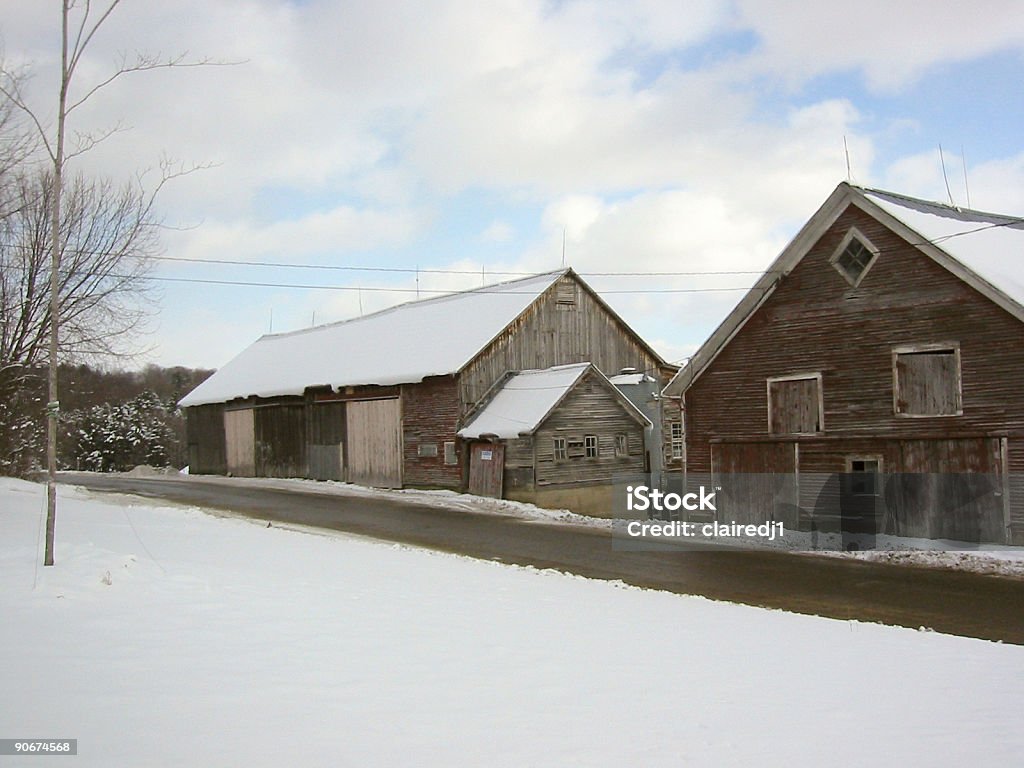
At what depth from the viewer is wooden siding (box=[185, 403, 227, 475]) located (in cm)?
4475

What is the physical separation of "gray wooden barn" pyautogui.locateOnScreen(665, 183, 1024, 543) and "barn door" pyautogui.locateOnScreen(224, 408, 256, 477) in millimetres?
25764

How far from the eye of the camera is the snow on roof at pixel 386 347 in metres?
33.4

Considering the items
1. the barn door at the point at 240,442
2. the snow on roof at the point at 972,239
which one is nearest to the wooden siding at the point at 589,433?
the snow on roof at the point at 972,239

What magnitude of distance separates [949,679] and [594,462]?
76.5 ft

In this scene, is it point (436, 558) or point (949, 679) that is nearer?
point (949, 679)

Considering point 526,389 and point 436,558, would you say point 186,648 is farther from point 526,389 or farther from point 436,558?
point 526,389

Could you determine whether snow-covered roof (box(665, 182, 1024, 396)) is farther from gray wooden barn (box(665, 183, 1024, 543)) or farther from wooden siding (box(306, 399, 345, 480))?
wooden siding (box(306, 399, 345, 480))

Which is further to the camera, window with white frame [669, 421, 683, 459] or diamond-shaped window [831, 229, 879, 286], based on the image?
window with white frame [669, 421, 683, 459]

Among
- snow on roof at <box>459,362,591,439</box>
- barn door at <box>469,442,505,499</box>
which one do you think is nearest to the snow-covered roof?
snow on roof at <box>459,362,591,439</box>

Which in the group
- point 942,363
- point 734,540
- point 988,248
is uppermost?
point 988,248

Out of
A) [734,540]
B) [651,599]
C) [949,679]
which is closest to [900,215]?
[734,540]

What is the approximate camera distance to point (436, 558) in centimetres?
1442

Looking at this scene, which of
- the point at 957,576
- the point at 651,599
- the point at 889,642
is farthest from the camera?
the point at 957,576

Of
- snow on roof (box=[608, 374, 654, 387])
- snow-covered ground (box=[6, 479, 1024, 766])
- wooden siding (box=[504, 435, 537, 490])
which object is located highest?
snow on roof (box=[608, 374, 654, 387])
